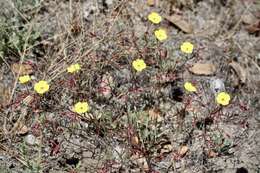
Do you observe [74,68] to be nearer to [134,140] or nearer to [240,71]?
[134,140]

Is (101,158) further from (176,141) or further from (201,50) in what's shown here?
(201,50)

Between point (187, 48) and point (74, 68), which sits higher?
point (187, 48)

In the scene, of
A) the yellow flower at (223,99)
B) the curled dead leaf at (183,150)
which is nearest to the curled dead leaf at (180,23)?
the yellow flower at (223,99)

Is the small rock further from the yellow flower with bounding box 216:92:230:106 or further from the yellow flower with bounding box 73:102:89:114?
the yellow flower with bounding box 216:92:230:106

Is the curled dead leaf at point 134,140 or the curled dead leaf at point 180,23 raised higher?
the curled dead leaf at point 180,23

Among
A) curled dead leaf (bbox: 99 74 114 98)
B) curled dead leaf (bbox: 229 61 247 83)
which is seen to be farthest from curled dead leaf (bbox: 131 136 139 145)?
curled dead leaf (bbox: 229 61 247 83)

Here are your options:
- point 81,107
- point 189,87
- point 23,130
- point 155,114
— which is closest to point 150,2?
point 189,87

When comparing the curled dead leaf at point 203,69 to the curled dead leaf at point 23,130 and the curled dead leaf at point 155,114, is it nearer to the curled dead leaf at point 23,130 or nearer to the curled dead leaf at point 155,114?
the curled dead leaf at point 155,114
